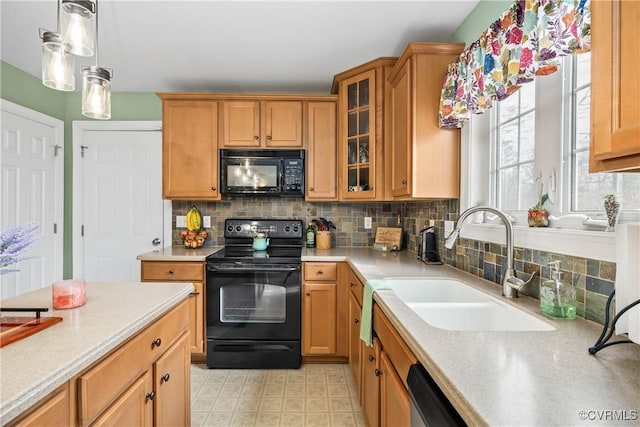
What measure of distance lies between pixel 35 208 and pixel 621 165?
151 inches

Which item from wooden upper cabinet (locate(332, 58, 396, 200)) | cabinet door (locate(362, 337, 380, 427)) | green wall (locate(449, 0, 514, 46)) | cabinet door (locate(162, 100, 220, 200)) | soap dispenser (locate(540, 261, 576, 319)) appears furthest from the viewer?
cabinet door (locate(162, 100, 220, 200))

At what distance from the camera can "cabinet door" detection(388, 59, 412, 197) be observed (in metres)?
1.99

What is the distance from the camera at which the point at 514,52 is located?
4.11ft

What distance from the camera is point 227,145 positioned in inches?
110

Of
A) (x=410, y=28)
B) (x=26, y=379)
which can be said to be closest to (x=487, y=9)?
(x=410, y=28)

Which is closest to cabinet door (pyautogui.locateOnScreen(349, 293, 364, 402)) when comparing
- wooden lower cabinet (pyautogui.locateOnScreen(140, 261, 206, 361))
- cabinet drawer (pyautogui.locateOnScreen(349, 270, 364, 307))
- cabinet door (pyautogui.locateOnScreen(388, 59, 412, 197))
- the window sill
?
cabinet drawer (pyautogui.locateOnScreen(349, 270, 364, 307))

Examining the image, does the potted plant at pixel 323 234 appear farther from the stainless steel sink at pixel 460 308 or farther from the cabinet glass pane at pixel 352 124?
the stainless steel sink at pixel 460 308

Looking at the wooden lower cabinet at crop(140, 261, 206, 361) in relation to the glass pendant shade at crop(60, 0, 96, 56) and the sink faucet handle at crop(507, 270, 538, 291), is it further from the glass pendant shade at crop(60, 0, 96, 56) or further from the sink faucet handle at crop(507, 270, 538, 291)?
the sink faucet handle at crop(507, 270, 538, 291)

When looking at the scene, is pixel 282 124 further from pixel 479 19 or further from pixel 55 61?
pixel 55 61

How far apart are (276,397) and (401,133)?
1925 mm

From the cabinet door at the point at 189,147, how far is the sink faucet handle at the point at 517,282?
2292mm

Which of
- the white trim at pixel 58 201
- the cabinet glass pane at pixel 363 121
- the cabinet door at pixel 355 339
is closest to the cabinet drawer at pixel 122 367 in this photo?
the cabinet door at pixel 355 339

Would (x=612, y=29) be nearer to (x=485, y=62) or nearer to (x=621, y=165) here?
(x=621, y=165)

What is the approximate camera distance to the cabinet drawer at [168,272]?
249 cm
